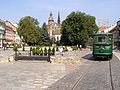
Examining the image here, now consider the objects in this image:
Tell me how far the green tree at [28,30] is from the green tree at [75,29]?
40.6 ft

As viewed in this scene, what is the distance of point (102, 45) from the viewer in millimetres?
30562

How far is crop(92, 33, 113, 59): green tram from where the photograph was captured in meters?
30.6

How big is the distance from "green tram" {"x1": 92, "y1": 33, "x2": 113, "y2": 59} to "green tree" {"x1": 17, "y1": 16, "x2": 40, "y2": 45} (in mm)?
64818

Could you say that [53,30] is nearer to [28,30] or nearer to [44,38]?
[44,38]

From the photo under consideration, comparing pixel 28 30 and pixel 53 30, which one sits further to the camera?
pixel 53 30

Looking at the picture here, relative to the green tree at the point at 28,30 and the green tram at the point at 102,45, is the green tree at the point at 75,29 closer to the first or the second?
the green tree at the point at 28,30

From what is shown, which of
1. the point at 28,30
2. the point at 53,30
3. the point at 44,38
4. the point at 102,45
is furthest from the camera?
the point at 53,30

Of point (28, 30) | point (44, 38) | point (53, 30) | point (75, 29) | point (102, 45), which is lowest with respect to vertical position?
point (102, 45)

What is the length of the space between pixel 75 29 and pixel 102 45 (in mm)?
54375

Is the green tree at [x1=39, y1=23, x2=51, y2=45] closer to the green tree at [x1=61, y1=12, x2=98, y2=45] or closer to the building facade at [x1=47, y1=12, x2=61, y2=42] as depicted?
the green tree at [x1=61, y1=12, x2=98, y2=45]

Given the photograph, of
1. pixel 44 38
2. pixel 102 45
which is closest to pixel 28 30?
pixel 44 38

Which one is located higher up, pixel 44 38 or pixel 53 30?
pixel 53 30

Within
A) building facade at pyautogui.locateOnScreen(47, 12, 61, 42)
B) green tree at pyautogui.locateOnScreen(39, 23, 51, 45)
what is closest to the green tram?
green tree at pyautogui.locateOnScreen(39, 23, 51, 45)

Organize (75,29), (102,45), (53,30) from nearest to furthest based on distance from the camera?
(102,45) < (75,29) < (53,30)
